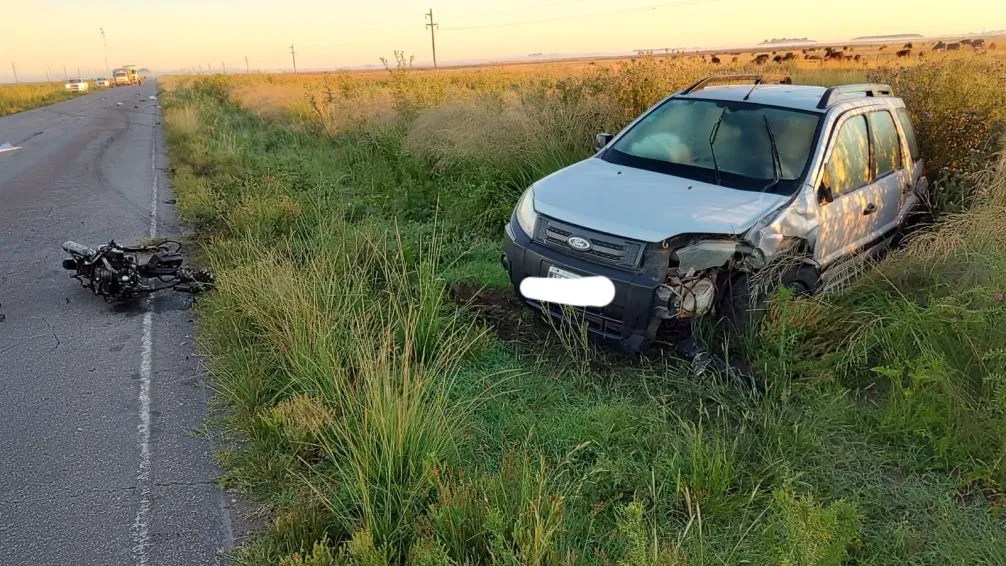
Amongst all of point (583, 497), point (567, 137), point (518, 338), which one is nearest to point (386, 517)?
point (583, 497)

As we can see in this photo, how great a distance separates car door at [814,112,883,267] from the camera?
437 centimetres

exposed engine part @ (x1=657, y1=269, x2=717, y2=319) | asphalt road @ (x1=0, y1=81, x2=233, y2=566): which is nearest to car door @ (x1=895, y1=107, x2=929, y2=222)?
exposed engine part @ (x1=657, y1=269, x2=717, y2=319)

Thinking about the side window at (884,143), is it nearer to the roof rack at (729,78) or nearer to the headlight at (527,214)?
the roof rack at (729,78)

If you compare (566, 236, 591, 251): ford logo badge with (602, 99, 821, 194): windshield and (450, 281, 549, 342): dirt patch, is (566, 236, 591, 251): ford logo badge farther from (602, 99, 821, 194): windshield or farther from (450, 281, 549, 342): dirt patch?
(602, 99, 821, 194): windshield

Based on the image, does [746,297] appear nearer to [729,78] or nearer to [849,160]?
[849,160]

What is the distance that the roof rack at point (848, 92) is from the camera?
15.7 feet

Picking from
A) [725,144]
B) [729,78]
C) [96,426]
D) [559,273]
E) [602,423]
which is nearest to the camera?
[602,423]

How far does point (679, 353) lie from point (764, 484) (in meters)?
1.21

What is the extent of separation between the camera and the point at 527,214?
4449 millimetres

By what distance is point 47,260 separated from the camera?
664cm

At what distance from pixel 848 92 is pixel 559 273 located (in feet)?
10.4

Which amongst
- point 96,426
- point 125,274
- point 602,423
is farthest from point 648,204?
point 125,274

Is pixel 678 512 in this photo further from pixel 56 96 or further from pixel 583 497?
pixel 56 96

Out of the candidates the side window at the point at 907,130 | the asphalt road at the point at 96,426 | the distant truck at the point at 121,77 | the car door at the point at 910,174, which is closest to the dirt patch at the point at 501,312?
the asphalt road at the point at 96,426
